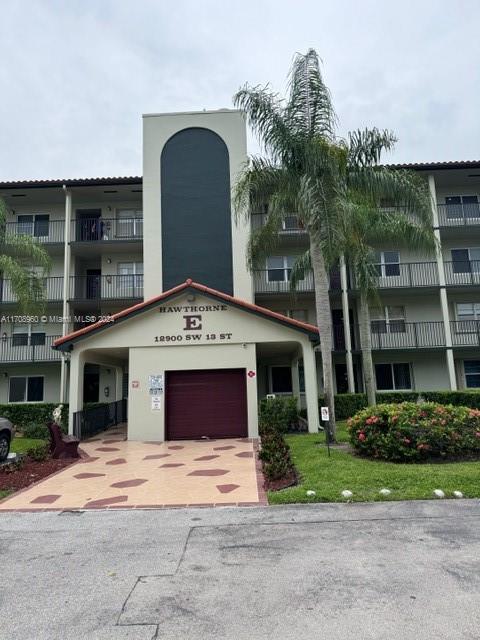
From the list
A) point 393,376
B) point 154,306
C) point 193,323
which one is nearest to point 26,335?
point 154,306

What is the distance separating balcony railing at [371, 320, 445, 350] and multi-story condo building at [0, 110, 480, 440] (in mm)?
50

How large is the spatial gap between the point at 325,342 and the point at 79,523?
8006 millimetres

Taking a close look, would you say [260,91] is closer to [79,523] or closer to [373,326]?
[79,523]

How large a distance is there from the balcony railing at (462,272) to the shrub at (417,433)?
1351cm

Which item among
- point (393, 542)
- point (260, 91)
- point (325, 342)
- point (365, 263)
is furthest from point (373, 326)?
point (393, 542)

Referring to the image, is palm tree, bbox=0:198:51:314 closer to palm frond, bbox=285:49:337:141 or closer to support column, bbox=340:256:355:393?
palm frond, bbox=285:49:337:141

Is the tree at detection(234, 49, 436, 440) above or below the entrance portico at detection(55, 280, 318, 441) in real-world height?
above

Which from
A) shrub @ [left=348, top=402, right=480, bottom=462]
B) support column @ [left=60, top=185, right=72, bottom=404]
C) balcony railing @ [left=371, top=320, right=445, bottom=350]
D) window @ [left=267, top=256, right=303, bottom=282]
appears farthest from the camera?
window @ [left=267, top=256, right=303, bottom=282]

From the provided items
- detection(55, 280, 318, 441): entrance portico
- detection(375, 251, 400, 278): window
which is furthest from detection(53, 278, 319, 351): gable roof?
detection(375, 251, 400, 278): window

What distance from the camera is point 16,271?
15.2 metres

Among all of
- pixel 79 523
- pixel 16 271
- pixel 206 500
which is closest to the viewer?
pixel 79 523

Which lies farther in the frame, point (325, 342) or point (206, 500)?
point (325, 342)

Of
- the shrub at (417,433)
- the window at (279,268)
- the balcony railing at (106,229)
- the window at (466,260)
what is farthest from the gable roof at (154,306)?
the window at (466,260)

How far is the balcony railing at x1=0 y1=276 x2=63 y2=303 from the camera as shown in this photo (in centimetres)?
2198
